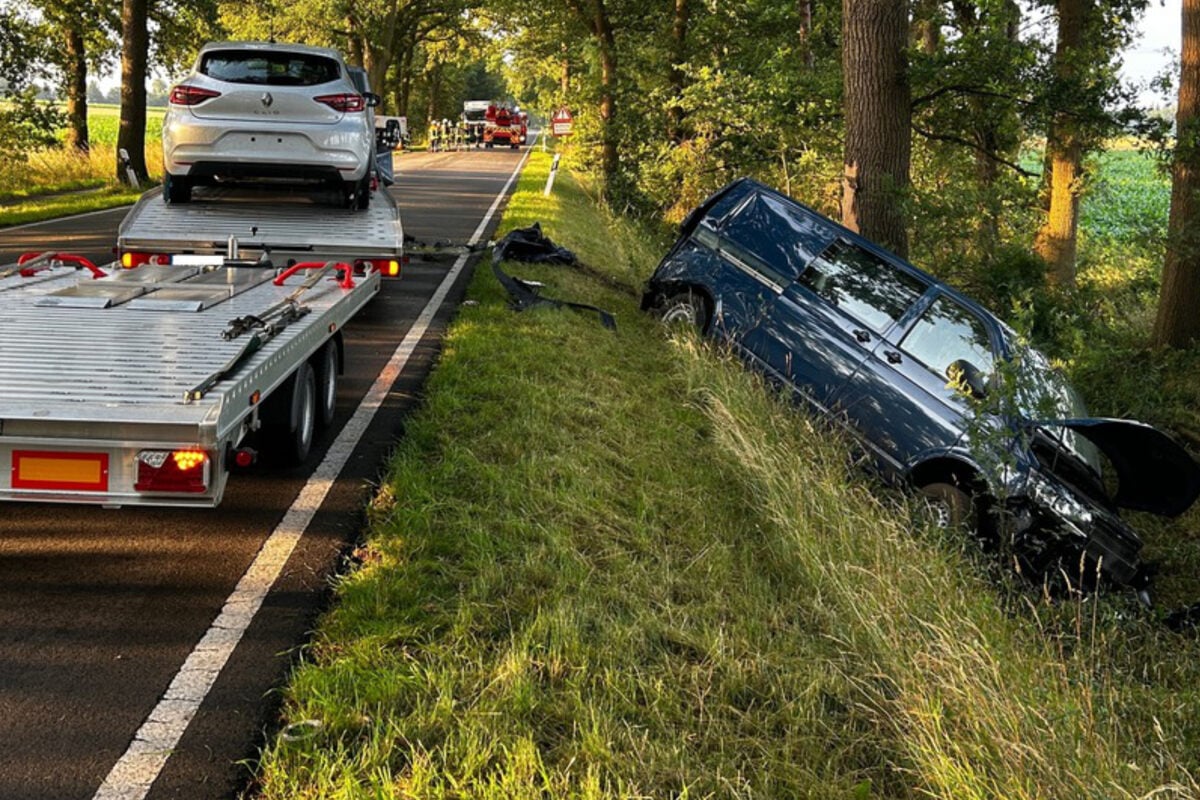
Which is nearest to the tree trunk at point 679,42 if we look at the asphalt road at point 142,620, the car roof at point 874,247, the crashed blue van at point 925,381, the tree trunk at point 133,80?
the tree trunk at point 133,80

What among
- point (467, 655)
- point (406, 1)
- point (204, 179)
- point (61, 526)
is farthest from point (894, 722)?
point (406, 1)

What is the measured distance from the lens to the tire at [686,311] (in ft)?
30.2

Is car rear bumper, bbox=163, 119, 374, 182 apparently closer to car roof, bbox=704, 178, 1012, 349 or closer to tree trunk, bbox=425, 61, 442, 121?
car roof, bbox=704, 178, 1012, 349

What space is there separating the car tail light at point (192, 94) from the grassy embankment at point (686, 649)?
442 centimetres

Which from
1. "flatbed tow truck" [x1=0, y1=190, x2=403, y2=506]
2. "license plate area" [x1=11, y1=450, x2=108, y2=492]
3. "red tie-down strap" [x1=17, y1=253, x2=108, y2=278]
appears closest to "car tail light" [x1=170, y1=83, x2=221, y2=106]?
"flatbed tow truck" [x1=0, y1=190, x2=403, y2=506]

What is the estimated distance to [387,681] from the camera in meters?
3.48

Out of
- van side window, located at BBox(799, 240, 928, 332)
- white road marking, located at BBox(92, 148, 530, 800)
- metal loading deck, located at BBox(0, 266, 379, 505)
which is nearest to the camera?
white road marking, located at BBox(92, 148, 530, 800)

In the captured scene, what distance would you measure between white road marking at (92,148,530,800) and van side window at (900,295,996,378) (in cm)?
379

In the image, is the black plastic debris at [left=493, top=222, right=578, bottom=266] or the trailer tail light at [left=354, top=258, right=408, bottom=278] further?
the black plastic debris at [left=493, top=222, right=578, bottom=266]

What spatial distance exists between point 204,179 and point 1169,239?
9.76m

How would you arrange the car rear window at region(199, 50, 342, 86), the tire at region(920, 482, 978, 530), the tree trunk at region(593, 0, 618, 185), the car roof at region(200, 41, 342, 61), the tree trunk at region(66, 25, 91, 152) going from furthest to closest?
the tree trunk at region(66, 25, 91, 152), the tree trunk at region(593, 0, 618, 185), the car roof at region(200, 41, 342, 61), the car rear window at region(199, 50, 342, 86), the tire at region(920, 482, 978, 530)

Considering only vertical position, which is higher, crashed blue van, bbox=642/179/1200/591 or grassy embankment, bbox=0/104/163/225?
grassy embankment, bbox=0/104/163/225

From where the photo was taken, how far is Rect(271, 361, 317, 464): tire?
5.34 metres

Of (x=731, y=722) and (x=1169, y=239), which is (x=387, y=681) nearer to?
(x=731, y=722)
